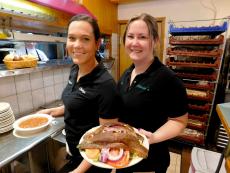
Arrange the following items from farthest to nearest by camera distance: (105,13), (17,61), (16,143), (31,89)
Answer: (105,13), (31,89), (17,61), (16,143)

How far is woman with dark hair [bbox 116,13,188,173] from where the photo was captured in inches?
34.7

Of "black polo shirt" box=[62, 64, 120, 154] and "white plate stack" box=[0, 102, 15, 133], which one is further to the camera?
"white plate stack" box=[0, 102, 15, 133]

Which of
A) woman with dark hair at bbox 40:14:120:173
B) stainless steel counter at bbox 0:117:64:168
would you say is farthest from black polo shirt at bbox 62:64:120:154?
stainless steel counter at bbox 0:117:64:168

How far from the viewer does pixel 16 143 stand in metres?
1.20

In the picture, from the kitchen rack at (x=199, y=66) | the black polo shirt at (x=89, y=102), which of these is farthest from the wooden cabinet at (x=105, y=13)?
the black polo shirt at (x=89, y=102)

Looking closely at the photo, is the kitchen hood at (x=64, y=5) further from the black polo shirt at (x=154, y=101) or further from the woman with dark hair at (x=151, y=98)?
the black polo shirt at (x=154, y=101)

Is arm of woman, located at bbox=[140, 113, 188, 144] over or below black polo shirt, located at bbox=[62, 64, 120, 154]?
below

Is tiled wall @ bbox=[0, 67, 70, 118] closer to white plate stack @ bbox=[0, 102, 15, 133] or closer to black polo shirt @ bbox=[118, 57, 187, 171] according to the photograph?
white plate stack @ bbox=[0, 102, 15, 133]

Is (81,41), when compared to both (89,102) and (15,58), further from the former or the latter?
(15,58)

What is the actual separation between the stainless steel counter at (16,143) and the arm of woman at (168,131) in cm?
83

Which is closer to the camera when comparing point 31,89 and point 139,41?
point 139,41

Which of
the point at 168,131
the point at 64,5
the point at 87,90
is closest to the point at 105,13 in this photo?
the point at 64,5

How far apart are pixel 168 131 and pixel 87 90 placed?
18.7 inches

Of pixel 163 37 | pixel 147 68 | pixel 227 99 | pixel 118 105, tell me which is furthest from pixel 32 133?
pixel 163 37
